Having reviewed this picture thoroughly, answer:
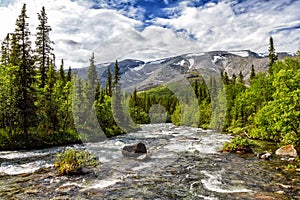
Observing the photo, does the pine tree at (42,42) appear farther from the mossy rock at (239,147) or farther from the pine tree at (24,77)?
the mossy rock at (239,147)

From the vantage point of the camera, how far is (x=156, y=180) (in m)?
15.4

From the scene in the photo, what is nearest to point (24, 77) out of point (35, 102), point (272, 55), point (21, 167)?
point (35, 102)

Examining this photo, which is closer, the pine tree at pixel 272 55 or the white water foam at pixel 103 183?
the white water foam at pixel 103 183

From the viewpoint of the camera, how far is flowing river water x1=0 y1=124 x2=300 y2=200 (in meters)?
12.7

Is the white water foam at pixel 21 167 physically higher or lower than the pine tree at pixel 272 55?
lower


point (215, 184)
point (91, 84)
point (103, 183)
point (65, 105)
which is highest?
point (91, 84)

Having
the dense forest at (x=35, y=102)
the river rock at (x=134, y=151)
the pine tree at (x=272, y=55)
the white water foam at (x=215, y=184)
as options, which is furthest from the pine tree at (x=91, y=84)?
the pine tree at (x=272, y=55)

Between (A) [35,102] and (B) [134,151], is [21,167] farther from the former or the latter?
(A) [35,102]

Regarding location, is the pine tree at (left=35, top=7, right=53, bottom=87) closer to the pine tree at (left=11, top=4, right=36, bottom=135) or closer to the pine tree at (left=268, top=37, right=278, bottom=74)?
the pine tree at (left=11, top=4, right=36, bottom=135)

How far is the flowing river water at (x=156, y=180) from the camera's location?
41.6 feet

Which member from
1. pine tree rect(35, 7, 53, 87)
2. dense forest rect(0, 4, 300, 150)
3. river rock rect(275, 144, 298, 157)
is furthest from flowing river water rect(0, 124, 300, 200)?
pine tree rect(35, 7, 53, 87)

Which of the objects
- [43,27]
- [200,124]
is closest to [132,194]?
[43,27]

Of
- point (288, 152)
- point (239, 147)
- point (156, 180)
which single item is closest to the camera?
point (156, 180)

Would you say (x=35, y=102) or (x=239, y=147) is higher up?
(x=35, y=102)
